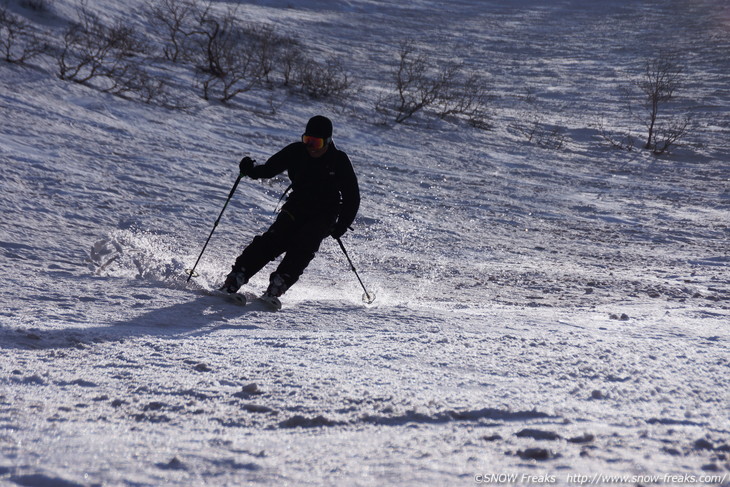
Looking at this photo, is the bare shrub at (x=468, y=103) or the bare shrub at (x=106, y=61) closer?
the bare shrub at (x=106, y=61)

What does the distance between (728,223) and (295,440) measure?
9.15m

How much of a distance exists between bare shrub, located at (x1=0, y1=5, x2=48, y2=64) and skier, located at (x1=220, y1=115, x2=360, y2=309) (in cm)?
710

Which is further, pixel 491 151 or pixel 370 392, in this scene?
pixel 491 151

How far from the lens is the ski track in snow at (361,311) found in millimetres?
2131

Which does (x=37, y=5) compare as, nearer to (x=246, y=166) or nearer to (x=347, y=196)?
(x=246, y=166)

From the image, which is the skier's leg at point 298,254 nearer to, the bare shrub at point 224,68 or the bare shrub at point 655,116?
the bare shrub at point 224,68

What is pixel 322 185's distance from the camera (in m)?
4.92

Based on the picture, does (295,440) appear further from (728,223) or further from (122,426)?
(728,223)

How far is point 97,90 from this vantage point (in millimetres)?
10445

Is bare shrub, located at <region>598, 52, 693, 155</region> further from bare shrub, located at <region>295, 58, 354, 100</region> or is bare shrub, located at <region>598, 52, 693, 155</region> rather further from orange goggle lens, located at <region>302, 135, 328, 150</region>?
orange goggle lens, located at <region>302, 135, 328, 150</region>

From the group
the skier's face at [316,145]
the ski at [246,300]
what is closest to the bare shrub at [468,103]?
the skier's face at [316,145]

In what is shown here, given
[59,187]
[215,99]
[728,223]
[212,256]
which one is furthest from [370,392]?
[215,99]

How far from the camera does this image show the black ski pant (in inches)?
187

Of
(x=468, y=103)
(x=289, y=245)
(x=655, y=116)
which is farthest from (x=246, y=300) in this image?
(x=655, y=116)
